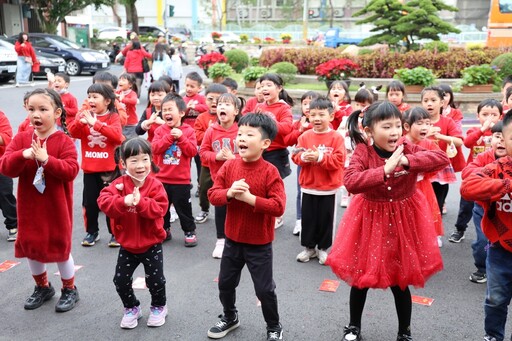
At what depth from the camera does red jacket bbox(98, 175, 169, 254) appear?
3529 millimetres

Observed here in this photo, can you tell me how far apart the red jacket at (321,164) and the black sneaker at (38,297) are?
234 cm

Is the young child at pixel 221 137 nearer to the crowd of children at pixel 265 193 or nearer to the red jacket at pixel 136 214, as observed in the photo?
the crowd of children at pixel 265 193

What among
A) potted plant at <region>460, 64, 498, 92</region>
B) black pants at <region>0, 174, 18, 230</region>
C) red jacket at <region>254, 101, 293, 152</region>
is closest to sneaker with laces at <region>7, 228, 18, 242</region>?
black pants at <region>0, 174, 18, 230</region>

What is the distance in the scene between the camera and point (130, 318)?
3.79 meters

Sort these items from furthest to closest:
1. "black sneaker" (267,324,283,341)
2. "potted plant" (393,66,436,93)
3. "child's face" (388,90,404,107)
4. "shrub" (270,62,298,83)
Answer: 1. "shrub" (270,62,298,83)
2. "potted plant" (393,66,436,93)
3. "child's face" (388,90,404,107)
4. "black sneaker" (267,324,283,341)

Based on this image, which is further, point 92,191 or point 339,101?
point 339,101

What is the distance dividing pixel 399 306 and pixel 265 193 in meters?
1.09

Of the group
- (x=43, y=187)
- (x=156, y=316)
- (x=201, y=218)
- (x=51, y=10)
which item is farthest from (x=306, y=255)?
(x=51, y=10)

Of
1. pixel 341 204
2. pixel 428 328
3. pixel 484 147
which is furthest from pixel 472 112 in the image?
pixel 428 328

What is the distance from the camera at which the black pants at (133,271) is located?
3654 millimetres

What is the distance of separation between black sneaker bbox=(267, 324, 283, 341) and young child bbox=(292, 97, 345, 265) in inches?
56.9

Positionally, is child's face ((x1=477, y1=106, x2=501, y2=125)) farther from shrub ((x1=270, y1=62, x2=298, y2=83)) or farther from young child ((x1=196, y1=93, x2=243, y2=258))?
shrub ((x1=270, y1=62, x2=298, y2=83))

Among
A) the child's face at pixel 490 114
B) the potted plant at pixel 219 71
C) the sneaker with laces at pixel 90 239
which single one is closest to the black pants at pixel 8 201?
the sneaker with laces at pixel 90 239

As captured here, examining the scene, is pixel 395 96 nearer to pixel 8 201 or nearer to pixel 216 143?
pixel 216 143
